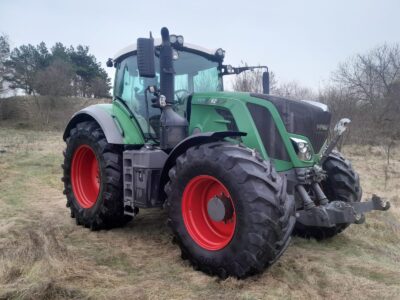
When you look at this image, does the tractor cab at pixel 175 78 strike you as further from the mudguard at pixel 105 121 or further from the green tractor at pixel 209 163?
the mudguard at pixel 105 121

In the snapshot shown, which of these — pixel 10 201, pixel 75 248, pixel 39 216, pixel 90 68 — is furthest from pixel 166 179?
pixel 90 68

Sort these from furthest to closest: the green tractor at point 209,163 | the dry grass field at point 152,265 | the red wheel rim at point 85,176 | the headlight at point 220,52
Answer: the red wheel rim at point 85,176
the headlight at point 220,52
the green tractor at point 209,163
the dry grass field at point 152,265

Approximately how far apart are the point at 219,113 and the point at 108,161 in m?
1.51

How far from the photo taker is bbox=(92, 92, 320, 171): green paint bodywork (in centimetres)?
393

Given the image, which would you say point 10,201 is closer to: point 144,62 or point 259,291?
point 144,62

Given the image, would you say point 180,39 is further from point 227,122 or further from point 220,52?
point 227,122

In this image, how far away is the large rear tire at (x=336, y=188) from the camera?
4594 millimetres

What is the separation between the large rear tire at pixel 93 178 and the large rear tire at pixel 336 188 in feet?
7.21

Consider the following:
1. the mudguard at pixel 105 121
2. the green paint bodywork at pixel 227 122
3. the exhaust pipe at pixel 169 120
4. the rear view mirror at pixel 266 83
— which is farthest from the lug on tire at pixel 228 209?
the rear view mirror at pixel 266 83

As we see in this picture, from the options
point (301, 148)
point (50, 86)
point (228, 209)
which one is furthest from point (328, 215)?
point (50, 86)

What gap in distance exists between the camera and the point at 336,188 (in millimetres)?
4625

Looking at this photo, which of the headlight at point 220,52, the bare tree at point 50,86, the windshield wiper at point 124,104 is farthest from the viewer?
the bare tree at point 50,86

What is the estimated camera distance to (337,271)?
11.9 feet

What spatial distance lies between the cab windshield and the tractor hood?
120 cm
